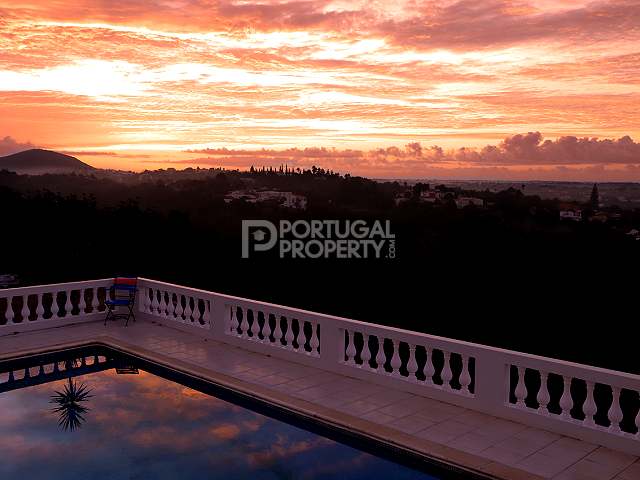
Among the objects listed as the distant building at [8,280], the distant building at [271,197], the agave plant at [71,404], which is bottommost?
the distant building at [8,280]

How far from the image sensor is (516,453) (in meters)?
5.43

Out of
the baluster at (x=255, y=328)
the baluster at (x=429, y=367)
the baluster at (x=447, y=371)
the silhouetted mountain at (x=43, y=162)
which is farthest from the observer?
the silhouetted mountain at (x=43, y=162)

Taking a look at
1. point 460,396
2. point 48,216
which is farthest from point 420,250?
point 460,396

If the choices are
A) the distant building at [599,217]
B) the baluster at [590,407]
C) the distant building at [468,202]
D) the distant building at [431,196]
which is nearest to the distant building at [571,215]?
the distant building at [599,217]

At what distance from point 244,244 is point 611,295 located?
17.3 m

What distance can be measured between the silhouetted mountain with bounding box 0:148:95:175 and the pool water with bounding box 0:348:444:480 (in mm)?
21954

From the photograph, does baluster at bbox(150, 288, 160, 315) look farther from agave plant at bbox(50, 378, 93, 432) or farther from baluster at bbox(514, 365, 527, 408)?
baluster at bbox(514, 365, 527, 408)

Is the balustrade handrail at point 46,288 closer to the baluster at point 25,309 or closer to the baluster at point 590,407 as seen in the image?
the baluster at point 25,309

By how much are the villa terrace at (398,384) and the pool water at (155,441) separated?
38 cm

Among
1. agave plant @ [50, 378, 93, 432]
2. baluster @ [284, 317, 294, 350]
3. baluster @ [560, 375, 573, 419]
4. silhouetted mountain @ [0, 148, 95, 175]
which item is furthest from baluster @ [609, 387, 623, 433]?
silhouetted mountain @ [0, 148, 95, 175]

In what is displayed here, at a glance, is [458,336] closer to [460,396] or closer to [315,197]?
[315,197]

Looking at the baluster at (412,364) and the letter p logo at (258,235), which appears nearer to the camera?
the baluster at (412,364)

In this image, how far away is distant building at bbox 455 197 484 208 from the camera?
27641 millimetres

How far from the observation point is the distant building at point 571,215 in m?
25.1
